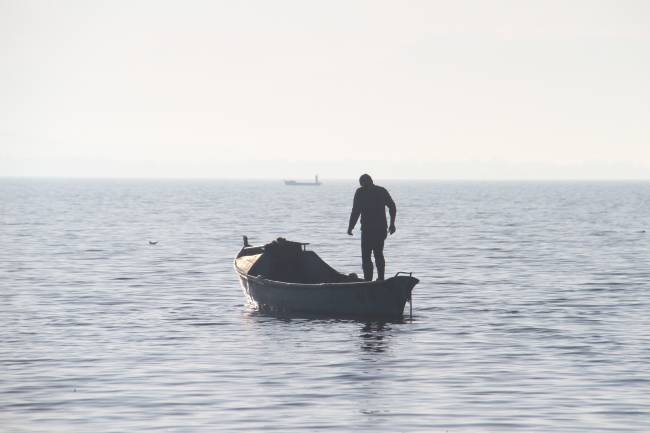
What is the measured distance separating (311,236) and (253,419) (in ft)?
169

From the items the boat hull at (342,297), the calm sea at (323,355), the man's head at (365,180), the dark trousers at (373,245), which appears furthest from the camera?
the dark trousers at (373,245)

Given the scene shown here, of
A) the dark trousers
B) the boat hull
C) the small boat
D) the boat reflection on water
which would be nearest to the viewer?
the boat reflection on water

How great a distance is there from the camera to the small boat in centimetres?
2383

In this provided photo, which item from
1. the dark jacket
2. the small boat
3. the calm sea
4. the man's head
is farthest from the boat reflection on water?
the man's head

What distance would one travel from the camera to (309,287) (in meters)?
24.8

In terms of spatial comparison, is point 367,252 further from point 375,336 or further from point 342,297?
point 375,336

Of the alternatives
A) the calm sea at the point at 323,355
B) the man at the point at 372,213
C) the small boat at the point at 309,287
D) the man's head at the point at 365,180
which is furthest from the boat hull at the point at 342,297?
the man's head at the point at 365,180

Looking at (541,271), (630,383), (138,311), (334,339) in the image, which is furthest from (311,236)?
(630,383)

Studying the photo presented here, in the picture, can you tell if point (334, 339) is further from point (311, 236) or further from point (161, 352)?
point (311, 236)

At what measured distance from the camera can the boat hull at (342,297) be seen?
2370 centimetres

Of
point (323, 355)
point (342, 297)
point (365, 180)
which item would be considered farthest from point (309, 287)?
point (323, 355)

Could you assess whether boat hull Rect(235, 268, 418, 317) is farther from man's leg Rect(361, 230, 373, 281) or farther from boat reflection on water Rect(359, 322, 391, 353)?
man's leg Rect(361, 230, 373, 281)

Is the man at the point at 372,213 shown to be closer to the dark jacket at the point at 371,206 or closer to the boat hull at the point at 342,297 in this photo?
the dark jacket at the point at 371,206

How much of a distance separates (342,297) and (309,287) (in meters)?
0.78
